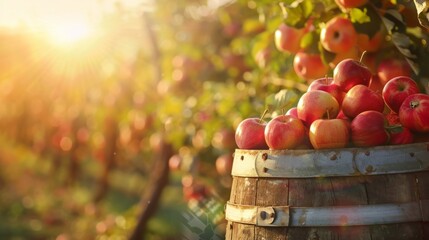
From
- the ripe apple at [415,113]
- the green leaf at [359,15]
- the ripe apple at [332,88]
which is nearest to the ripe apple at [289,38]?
the green leaf at [359,15]

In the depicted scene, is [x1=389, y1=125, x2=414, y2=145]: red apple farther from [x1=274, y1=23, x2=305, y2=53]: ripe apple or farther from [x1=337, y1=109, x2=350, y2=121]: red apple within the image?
[x1=274, y1=23, x2=305, y2=53]: ripe apple

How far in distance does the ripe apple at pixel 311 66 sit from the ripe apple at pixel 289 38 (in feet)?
0.17

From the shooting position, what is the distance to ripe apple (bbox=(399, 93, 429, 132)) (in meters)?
2.41

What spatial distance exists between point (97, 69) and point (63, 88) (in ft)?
5.43

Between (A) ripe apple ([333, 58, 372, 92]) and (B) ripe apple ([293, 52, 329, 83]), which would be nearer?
(A) ripe apple ([333, 58, 372, 92])

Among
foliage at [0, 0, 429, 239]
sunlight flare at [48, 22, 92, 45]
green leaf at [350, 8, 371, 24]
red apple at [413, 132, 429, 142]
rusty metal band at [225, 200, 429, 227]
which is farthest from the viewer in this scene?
sunlight flare at [48, 22, 92, 45]

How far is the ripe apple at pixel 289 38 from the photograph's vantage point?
3.38m

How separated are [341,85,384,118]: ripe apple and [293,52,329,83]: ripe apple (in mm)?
765

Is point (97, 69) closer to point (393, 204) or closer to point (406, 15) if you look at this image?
point (406, 15)

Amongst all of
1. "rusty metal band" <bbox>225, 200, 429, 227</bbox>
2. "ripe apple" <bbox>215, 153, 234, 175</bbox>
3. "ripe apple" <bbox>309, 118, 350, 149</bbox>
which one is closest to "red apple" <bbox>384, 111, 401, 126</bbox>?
"ripe apple" <bbox>309, 118, 350, 149</bbox>

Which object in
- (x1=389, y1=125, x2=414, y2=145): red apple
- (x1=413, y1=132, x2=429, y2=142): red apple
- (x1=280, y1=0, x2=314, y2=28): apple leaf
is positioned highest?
(x1=280, y1=0, x2=314, y2=28): apple leaf

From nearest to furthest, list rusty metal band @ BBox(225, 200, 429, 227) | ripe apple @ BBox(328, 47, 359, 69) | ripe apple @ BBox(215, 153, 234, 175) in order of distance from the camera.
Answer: rusty metal band @ BBox(225, 200, 429, 227)
ripe apple @ BBox(328, 47, 359, 69)
ripe apple @ BBox(215, 153, 234, 175)

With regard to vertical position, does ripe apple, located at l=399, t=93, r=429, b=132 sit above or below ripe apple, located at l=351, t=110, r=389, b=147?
below

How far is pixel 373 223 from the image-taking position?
7.43 ft
